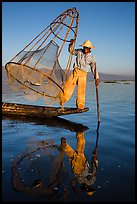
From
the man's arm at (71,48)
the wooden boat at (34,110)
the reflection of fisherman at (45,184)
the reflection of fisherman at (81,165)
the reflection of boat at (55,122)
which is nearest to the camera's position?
the reflection of fisherman at (45,184)

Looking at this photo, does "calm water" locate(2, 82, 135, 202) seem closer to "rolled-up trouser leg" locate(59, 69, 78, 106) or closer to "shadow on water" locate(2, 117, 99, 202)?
"shadow on water" locate(2, 117, 99, 202)

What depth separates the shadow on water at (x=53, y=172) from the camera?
4.06 meters

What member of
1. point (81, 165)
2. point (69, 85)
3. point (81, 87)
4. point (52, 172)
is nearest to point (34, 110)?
point (69, 85)

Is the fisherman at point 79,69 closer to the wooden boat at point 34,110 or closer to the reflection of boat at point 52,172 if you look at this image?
the wooden boat at point 34,110

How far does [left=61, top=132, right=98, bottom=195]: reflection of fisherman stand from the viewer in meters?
4.38

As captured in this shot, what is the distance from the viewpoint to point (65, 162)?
17.5 ft

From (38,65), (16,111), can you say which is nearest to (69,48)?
(38,65)

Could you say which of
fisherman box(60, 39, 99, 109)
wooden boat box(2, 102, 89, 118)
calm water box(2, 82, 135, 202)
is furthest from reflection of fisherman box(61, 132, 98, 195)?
fisherman box(60, 39, 99, 109)

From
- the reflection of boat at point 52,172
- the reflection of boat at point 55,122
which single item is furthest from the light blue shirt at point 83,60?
the reflection of boat at point 52,172

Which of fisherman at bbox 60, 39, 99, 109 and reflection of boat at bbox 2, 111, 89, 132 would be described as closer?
reflection of boat at bbox 2, 111, 89, 132

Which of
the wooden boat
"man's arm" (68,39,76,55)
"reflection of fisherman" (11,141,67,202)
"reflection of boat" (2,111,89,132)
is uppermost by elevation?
"man's arm" (68,39,76,55)

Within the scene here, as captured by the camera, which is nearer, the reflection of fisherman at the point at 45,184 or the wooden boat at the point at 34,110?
the reflection of fisherman at the point at 45,184

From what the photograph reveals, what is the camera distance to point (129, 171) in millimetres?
4965

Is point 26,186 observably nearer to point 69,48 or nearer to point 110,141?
point 110,141
